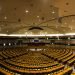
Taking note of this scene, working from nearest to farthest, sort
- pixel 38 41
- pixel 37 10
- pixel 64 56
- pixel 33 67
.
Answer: pixel 37 10
pixel 33 67
pixel 64 56
pixel 38 41

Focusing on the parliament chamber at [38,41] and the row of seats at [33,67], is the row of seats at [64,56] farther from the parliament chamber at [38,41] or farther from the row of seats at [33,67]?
the row of seats at [33,67]

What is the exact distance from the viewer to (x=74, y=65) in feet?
46.1

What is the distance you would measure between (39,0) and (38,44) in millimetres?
41076

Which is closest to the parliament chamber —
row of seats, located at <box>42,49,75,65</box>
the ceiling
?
row of seats, located at <box>42,49,75,65</box>

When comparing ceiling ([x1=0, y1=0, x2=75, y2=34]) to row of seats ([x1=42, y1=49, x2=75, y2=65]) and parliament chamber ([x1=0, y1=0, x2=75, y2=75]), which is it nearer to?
parliament chamber ([x1=0, y1=0, x2=75, y2=75])

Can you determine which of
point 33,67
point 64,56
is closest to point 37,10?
point 33,67

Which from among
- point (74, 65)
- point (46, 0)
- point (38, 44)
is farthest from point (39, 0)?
point (38, 44)

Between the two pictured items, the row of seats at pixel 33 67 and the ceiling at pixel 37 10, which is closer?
the ceiling at pixel 37 10

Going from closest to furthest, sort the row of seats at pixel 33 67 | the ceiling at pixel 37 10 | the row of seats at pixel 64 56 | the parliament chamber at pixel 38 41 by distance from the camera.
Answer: the ceiling at pixel 37 10, the row of seats at pixel 33 67, the row of seats at pixel 64 56, the parliament chamber at pixel 38 41

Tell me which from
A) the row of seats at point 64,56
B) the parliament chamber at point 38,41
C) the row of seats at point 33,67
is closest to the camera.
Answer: the row of seats at point 33,67

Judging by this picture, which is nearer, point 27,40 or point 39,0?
point 39,0

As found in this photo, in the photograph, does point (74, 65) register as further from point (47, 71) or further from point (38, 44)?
point (38, 44)

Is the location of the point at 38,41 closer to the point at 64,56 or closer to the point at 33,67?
the point at 64,56

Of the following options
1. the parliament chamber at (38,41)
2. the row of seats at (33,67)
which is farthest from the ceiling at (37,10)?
the row of seats at (33,67)
